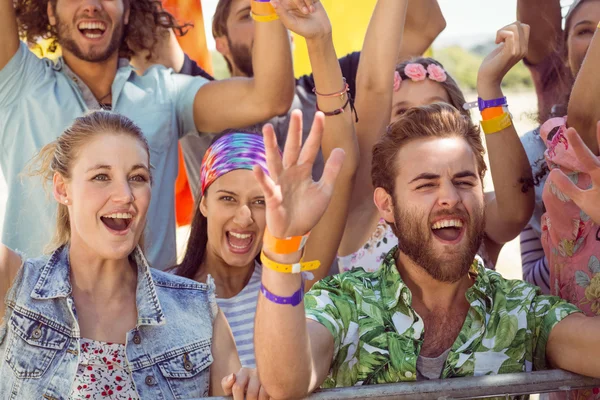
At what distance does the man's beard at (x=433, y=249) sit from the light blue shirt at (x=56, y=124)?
1195 millimetres

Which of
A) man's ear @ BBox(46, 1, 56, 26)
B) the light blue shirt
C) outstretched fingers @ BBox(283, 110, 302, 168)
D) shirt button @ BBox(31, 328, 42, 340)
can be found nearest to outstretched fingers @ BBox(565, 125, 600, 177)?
outstretched fingers @ BBox(283, 110, 302, 168)

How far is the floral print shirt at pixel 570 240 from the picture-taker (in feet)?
8.28

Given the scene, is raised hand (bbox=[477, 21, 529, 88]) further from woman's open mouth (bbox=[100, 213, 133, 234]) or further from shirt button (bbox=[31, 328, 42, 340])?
shirt button (bbox=[31, 328, 42, 340])

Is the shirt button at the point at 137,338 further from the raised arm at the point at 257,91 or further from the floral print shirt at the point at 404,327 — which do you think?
the raised arm at the point at 257,91

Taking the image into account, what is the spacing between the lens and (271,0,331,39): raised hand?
2.84 metres

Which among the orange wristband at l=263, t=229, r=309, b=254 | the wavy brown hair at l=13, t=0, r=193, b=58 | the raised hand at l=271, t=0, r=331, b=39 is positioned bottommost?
the orange wristband at l=263, t=229, r=309, b=254

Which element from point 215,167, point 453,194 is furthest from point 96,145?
point 453,194

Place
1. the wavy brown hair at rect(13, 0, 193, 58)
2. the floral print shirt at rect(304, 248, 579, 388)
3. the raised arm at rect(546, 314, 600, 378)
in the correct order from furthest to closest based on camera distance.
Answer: the wavy brown hair at rect(13, 0, 193, 58) → the floral print shirt at rect(304, 248, 579, 388) → the raised arm at rect(546, 314, 600, 378)

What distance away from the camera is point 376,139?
311 cm

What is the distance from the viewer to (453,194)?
2438 mm

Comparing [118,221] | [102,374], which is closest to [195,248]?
[118,221]

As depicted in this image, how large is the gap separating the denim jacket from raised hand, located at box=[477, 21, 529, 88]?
1162 millimetres

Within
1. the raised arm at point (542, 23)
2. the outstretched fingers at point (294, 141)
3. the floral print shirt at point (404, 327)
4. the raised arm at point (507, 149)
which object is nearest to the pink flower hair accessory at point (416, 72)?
the raised arm at point (507, 149)

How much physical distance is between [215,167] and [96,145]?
67 centimetres
